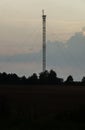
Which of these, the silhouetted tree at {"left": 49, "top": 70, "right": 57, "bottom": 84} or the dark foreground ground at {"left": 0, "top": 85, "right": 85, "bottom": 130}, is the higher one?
the silhouetted tree at {"left": 49, "top": 70, "right": 57, "bottom": 84}

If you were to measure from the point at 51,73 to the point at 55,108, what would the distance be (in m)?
46.3

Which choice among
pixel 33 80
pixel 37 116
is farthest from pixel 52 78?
pixel 37 116

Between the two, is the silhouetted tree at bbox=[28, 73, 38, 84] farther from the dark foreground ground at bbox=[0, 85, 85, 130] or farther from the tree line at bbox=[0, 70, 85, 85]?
the dark foreground ground at bbox=[0, 85, 85, 130]

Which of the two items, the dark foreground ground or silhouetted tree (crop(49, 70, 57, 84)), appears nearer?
the dark foreground ground

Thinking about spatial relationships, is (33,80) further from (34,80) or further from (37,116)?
(37,116)

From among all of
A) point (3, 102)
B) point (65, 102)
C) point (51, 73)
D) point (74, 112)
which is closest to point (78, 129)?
point (74, 112)

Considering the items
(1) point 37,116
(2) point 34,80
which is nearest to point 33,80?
(2) point 34,80

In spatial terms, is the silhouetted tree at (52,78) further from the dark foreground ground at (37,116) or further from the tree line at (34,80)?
the dark foreground ground at (37,116)

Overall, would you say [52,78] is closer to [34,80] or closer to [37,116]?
[34,80]

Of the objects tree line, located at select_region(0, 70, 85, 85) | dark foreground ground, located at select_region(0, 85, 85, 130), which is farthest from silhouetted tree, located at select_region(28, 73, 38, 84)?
dark foreground ground, located at select_region(0, 85, 85, 130)

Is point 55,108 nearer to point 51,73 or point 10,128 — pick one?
point 10,128

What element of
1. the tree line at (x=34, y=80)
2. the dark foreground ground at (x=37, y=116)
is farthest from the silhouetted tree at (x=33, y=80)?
the dark foreground ground at (x=37, y=116)

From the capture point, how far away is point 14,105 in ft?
96.9

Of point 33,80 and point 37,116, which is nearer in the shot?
point 37,116
